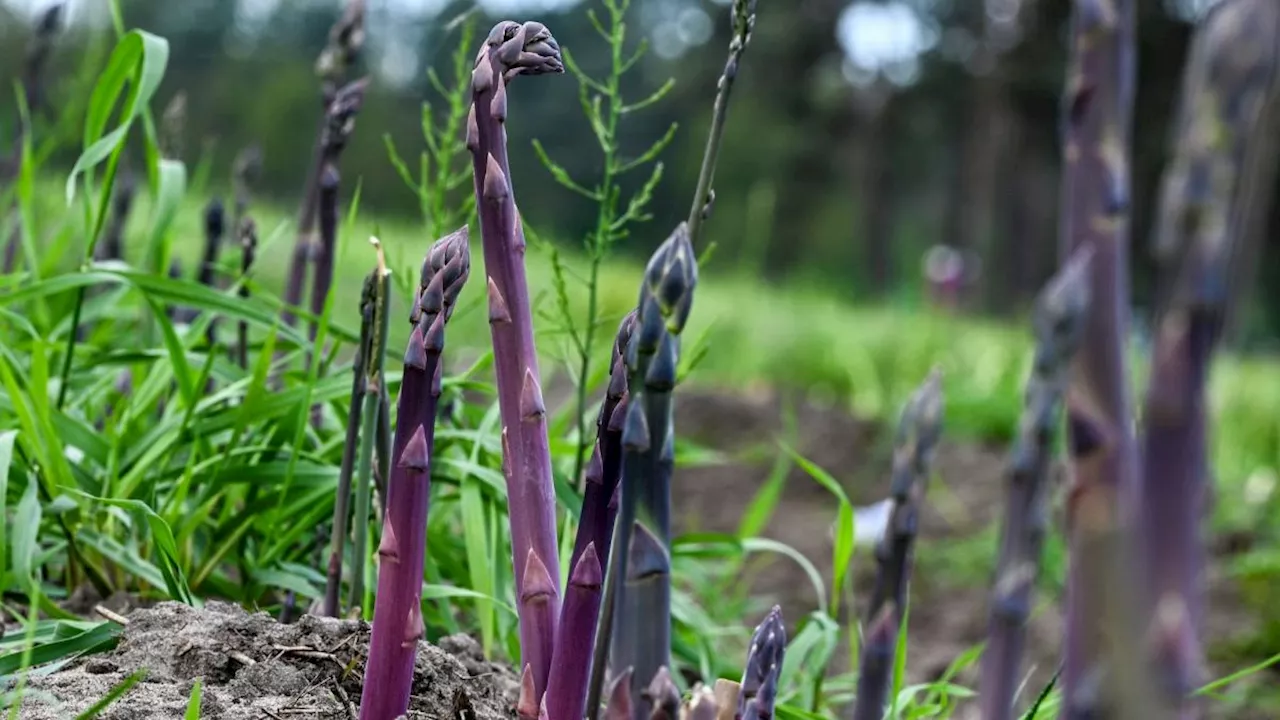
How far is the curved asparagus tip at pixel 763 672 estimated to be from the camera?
110cm

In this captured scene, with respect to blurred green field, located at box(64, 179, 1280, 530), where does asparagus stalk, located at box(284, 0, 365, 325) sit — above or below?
above

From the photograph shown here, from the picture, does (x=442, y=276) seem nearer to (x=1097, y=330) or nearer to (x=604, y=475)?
(x=604, y=475)

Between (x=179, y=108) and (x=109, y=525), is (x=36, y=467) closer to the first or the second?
(x=109, y=525)

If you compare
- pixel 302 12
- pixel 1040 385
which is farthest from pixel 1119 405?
pixel 302 12

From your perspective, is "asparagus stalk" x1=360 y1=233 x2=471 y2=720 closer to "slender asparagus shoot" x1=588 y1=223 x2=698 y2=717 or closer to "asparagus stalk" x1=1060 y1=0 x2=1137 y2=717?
"slender asparagus shoot" x1=588 y1=223 x2=698 y2=717

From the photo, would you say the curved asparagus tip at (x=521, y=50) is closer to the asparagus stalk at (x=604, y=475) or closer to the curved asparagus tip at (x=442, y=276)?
the curved asparagus tip at (x=442, y=276)

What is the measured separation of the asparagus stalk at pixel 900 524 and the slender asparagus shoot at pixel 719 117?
0.33 m

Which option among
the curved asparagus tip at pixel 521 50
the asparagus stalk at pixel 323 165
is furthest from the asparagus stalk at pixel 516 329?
the asparagus stalk at pixel 323 165

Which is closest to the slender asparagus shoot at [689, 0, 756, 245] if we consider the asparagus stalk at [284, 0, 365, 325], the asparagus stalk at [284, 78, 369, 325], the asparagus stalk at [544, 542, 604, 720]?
the asparagus stalk at [544, 542, 604, 720]

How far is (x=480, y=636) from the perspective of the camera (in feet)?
6.47

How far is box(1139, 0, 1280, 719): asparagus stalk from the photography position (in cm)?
64

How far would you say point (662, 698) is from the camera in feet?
3.04

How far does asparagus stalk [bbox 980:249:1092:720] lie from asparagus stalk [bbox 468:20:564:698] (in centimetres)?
55

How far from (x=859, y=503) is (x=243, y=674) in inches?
193
